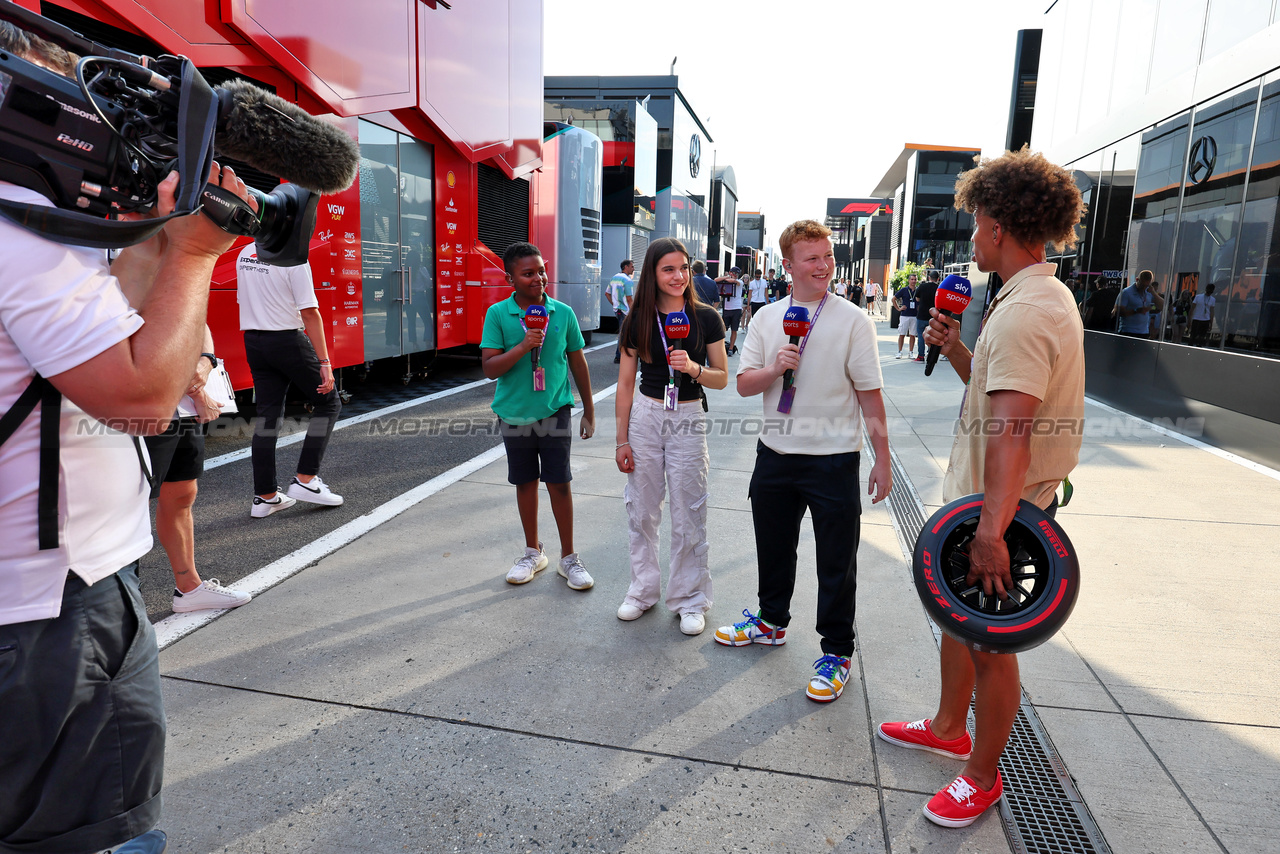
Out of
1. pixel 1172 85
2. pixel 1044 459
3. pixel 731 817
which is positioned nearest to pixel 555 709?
pixel 731 817

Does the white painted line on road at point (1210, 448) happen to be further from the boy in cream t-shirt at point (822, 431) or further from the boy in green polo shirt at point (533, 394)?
the boy in green polo shirt at point (533, 394)

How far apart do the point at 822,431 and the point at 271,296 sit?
368cm

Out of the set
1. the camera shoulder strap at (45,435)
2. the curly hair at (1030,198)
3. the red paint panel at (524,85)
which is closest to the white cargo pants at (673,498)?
the curly hair at (1030,198)

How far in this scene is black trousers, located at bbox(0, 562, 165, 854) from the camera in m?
1.25

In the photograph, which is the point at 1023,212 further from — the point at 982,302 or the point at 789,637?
the point at 982,302

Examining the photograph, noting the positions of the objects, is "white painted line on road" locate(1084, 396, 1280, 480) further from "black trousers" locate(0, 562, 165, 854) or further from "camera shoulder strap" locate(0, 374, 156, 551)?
"camera shoulder strap" locate(0, 374, 156, 551)

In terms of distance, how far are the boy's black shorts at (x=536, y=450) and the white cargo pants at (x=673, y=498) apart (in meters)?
0.49

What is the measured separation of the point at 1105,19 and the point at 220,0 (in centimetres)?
1313

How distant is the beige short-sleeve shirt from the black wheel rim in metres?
0.19

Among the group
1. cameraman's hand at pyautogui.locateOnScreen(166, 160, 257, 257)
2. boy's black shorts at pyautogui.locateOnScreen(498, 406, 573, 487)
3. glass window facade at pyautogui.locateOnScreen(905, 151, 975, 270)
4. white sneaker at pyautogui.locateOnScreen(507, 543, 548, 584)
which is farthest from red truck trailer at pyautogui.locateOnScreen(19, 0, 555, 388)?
glass window facade at pyautogui.locateOnScreen(905, 151, 975, 270)

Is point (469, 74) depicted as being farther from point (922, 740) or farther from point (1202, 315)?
point (922, 740)

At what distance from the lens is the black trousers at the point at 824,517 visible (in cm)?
299

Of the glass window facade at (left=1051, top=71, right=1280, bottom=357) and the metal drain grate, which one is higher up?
the glass window facade at (left=1051, top=71, right=1280, bottom=357)

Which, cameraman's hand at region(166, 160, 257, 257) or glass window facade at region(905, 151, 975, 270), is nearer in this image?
cameraman's hand at region(166, 160, 257, 257)
